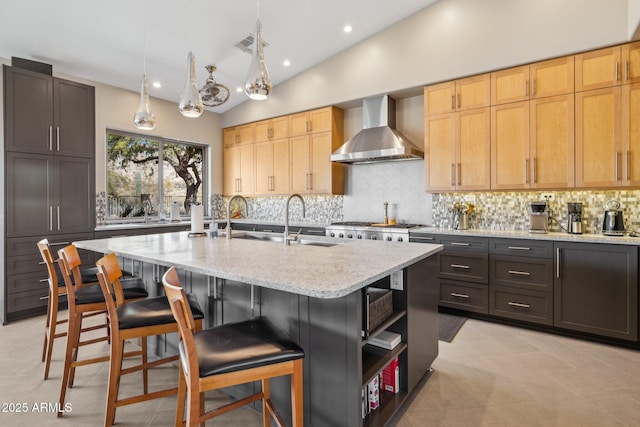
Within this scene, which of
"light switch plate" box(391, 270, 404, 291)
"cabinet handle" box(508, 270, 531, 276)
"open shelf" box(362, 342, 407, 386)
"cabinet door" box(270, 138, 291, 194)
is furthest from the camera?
"cabinet door" box(270, 138, 291, 194)

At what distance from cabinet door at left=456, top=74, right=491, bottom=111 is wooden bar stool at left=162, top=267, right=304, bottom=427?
348 cm

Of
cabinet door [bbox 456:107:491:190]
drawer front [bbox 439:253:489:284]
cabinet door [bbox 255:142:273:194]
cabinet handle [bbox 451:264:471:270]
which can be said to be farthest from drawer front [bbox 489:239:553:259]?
cabinet door [bbox 255:142:273:194]

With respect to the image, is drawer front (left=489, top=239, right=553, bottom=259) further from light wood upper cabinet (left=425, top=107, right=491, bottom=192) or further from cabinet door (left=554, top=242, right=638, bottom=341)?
light wood upper cabinet (left=425, top=107, right=491, bottom=192)

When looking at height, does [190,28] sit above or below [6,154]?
above

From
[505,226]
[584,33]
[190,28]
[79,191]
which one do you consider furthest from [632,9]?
[79,191]

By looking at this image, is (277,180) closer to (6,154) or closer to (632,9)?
(6,154)

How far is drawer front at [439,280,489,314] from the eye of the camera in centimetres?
349

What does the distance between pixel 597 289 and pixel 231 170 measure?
18.3ft

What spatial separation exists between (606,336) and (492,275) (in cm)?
100

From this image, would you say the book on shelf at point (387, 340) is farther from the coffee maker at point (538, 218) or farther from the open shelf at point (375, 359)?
the coffee maker at point (538, 218)

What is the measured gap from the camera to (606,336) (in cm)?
291

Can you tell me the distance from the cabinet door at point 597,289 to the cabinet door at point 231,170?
5.04 meters

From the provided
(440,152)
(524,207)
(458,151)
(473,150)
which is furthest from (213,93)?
(524,207)

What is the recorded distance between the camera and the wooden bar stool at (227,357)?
46.3 inches
